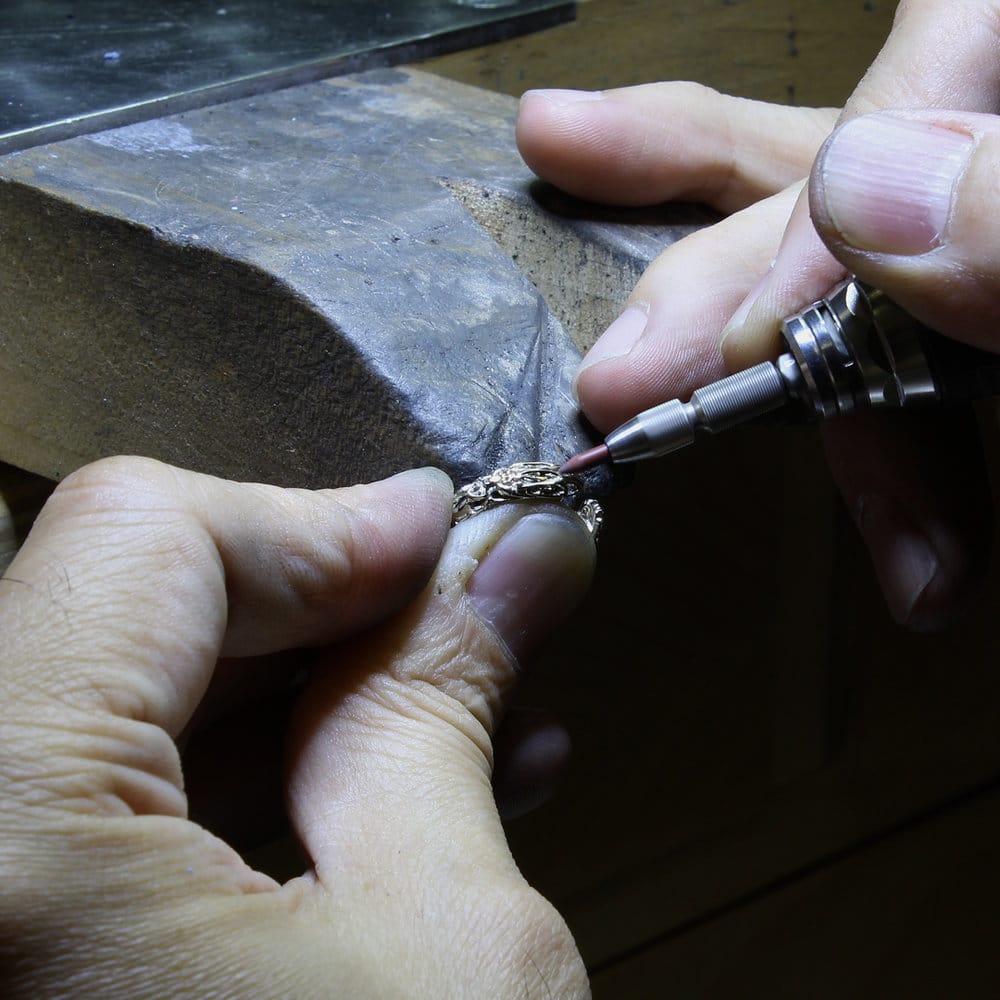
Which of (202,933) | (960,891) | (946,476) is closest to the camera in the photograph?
(202,933)

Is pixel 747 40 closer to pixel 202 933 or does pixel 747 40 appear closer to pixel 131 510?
pixel 131 510

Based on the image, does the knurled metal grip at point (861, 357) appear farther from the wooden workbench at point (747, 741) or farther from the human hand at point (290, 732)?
the wooden workbench at point (747, 741)

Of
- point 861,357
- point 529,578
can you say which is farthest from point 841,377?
point 529,578

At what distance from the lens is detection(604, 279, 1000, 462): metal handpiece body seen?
2.27 ft

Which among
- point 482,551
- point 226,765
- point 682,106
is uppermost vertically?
point 682,106

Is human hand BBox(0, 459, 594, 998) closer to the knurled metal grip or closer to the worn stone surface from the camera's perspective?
the worn stone surface

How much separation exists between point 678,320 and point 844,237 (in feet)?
0.54

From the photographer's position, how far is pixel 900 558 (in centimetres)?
96

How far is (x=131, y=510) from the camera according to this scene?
542 mm

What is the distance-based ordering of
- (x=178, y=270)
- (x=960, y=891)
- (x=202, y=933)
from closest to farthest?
(x=202, y=933), (x=178, y=270), (x=960, y=891)

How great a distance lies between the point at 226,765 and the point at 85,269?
36cm

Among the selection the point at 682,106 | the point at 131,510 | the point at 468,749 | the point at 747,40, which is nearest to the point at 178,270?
the point at 131,510

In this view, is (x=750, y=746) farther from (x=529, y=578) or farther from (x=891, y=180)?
(x=891, y=180)

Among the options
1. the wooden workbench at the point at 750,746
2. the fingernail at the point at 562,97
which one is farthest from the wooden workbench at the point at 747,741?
the fingernail at the point at 562,97
